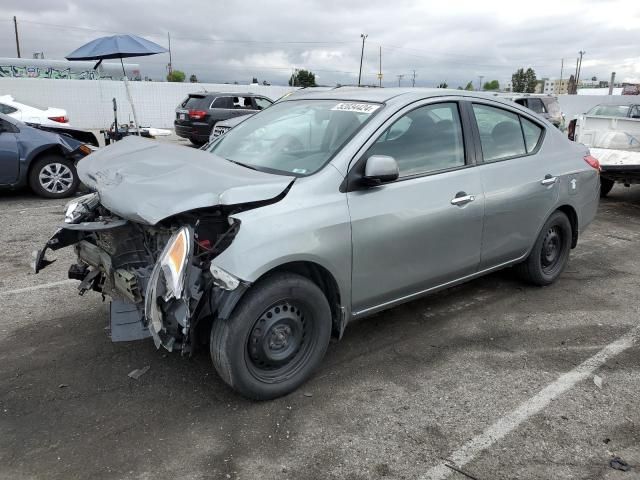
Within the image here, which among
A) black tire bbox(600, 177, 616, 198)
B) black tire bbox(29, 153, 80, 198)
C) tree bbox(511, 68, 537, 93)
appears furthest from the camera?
tree bbox(511, 68, 537, 93)

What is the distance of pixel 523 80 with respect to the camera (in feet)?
324

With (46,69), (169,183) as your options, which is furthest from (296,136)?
(46,69)

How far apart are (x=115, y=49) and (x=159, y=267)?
10653 mm

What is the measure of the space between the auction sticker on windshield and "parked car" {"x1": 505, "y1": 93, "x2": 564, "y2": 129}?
14.6 metres

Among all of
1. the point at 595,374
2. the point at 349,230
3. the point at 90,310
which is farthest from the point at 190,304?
the point at 595,374

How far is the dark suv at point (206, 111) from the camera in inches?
653

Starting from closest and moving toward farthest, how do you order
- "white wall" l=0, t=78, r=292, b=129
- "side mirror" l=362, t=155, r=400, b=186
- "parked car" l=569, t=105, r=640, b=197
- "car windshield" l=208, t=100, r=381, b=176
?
"side mirror" l=362, t=155, r=400, b=186, "car windshield" l=208, t=100, r=381, b=176, "parked car" l=569, t=105, r=640, b=197, "white wall" l=0, t=78, r=292, b=129

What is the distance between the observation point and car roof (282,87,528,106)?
3.85m

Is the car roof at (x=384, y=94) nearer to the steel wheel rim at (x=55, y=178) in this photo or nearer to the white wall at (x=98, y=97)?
the steel wheel rim at (x=55, y=178)

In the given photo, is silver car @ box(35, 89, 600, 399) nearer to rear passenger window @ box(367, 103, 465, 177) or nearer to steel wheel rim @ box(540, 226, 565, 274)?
rear passenger window @ box(367, 103, 465, 177)

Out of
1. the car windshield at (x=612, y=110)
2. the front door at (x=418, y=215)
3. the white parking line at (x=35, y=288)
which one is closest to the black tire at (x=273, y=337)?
the front door at (x=418, y=215)

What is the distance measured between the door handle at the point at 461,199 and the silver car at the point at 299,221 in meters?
0.01

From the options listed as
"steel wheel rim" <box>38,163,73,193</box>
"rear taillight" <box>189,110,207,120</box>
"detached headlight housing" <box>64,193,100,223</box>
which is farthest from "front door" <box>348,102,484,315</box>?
"rear taillight" <box>189,110,207,120</box>

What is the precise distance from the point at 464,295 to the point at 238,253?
2.79 meters
